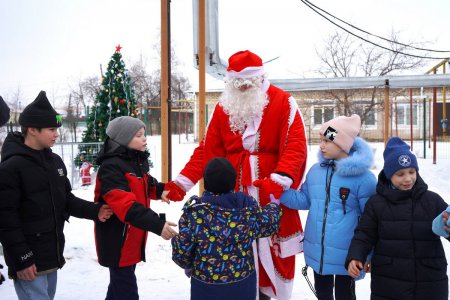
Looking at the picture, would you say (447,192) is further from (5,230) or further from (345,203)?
(5,230)

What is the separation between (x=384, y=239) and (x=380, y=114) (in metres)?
23.2

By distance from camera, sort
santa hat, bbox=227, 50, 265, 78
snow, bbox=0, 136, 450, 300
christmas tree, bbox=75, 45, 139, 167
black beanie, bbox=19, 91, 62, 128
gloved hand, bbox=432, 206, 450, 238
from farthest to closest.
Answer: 1. christmas tree, bbox=75, 45, 139, 167
2. snow, bbox=0, 136, 450, 300
3. santa hat, bbox=227, 50, 265, 78
4. black beanie, bbox=19, 91, 62, 128
5. gloved hand, bbox=432, 206, 450, 238

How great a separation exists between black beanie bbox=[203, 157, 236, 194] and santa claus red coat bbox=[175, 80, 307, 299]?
586mm

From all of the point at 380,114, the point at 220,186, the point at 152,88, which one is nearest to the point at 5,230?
the point at 220,186

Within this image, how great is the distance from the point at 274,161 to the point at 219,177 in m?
0.80

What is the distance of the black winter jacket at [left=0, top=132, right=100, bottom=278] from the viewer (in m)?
2.18

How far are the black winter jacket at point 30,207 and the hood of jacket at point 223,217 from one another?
2.86 ft

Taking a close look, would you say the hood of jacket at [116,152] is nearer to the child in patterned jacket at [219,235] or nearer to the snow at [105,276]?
the child in patterned jacket at [219,235]

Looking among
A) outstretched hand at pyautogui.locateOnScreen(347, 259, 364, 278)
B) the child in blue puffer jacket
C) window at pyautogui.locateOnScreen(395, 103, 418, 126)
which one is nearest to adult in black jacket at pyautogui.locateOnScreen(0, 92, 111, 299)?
the child in blue puffer jacket

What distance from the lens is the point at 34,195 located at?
2.30 metres

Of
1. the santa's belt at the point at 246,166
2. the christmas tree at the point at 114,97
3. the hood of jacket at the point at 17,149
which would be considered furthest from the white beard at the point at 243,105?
the christmas tree at the point at 114,97

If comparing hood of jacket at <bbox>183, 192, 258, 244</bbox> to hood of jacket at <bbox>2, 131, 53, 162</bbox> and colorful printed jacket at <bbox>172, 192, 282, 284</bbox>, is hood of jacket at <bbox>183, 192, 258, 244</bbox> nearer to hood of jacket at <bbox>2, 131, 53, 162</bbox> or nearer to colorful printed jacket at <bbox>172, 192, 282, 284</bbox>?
colorful printed jacket at <bbox>172, 192, 282, 284</bbox>

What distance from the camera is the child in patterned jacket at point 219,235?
211cm

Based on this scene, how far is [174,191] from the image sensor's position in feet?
9.69
